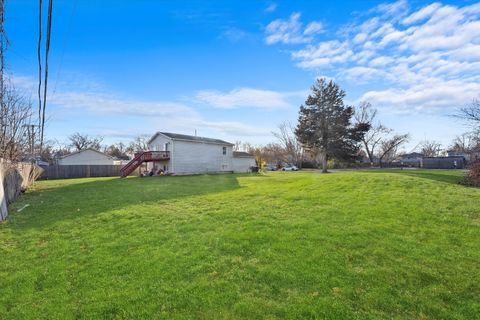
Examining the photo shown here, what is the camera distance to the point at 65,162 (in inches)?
1745

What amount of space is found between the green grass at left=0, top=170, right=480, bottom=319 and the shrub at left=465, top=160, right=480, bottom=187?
4.98m

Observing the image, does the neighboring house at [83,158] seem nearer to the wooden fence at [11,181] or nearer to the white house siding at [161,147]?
the white house siding at [161,147]

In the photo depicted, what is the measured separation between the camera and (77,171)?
32.2 metres

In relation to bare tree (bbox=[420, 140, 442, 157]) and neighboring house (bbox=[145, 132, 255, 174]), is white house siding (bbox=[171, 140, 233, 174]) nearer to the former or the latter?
neighboring house (bbox=[145, 132, 255, 174])

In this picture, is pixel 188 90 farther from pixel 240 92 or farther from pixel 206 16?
pixel 206 16

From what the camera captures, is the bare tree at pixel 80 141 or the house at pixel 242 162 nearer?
the house at pixel 242 162

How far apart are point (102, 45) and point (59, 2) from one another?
548cm

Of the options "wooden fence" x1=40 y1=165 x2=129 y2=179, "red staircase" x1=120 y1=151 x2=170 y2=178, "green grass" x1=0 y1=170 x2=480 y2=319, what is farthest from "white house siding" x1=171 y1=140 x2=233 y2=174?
"green grass" x1=0 y1=170 x2=480 y2=319

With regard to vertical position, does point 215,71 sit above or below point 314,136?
above

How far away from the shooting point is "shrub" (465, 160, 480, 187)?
40.9 ft

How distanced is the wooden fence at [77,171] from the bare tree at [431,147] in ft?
279

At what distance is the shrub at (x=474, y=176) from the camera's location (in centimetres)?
1246

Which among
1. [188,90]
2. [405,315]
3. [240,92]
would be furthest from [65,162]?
[405,315]

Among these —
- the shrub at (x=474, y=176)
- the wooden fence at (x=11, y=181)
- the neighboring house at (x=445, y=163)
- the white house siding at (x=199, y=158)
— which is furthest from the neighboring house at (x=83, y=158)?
the neighboring house at (x=445, y=163)
